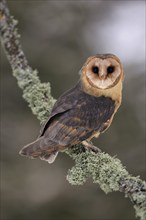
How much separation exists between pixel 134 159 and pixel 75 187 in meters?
0.84

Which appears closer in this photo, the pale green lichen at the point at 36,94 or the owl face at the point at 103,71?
the owl face at the point at 103,71

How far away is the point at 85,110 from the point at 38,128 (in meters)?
3.47

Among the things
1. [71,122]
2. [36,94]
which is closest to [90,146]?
[71,122]

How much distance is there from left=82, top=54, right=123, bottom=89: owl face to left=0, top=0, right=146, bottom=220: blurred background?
3.16 m

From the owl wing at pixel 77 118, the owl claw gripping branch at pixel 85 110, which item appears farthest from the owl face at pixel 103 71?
the owl wing at pixel 77 118

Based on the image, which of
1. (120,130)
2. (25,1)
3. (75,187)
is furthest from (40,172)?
(25,1)

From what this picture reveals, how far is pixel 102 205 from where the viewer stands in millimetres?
8531

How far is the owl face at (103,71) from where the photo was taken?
206 inches

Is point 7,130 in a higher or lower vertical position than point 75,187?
higher

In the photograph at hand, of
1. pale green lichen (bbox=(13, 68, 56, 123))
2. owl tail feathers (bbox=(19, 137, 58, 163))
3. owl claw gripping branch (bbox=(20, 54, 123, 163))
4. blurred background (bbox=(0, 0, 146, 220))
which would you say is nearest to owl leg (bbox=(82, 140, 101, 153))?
owl claw gripping branch (bbox=(20, 54, 123, 163))

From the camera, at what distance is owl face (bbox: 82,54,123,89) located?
206 inches

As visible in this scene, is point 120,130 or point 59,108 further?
point 120,130

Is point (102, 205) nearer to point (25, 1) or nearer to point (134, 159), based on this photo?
point (134, 159)

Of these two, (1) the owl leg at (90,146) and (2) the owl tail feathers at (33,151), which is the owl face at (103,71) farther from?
(2) the owl tail feathers at (33,151)
